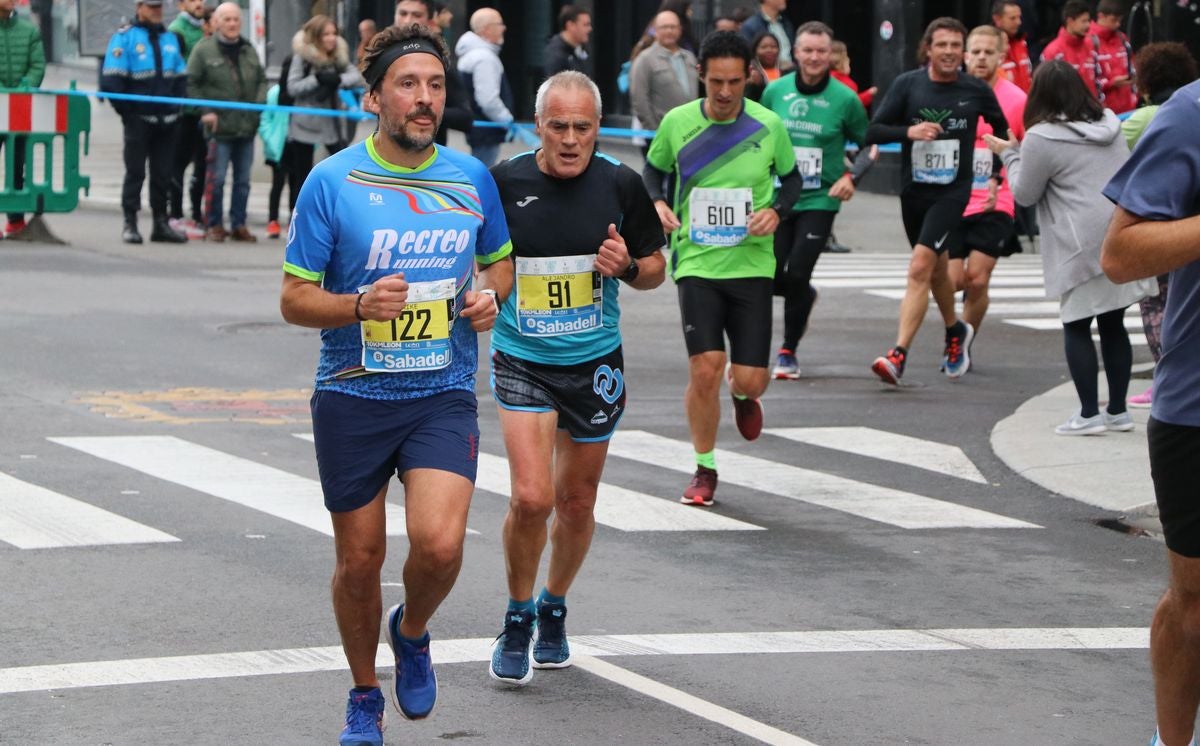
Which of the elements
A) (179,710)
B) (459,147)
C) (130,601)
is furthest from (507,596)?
(459,147)

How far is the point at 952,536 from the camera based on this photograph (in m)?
8.87

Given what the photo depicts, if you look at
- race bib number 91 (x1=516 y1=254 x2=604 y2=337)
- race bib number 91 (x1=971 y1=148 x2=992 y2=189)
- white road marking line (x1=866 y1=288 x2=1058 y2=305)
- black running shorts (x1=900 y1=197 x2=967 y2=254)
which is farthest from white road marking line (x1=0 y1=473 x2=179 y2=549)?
white road marking line (x1=866 y1=288 x2=1058 y2=305)

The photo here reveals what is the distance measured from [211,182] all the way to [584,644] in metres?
14.0

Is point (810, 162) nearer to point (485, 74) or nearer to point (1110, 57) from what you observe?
point (485, 74)

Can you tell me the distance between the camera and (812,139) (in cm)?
1280

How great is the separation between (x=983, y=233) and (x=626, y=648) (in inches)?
295

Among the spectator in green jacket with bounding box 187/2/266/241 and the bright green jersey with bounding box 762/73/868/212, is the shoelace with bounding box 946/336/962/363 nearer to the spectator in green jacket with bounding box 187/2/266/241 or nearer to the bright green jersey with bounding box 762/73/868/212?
the bright green jersey with bounding box 762/73/868/212

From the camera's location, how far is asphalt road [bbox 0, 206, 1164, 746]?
19.7 ft

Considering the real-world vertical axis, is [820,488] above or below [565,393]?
below

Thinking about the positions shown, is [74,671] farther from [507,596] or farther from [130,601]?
[507,596]

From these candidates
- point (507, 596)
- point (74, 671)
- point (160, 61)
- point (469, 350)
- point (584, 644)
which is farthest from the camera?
point (160, 61)

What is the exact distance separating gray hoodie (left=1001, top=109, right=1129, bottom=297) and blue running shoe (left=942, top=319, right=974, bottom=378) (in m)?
2.31

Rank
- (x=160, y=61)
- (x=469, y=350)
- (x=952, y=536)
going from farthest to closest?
(x=160, y=61), (x=952, y=536), (x=469, y=350)

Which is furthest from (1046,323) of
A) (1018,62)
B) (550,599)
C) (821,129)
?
(550,599)
